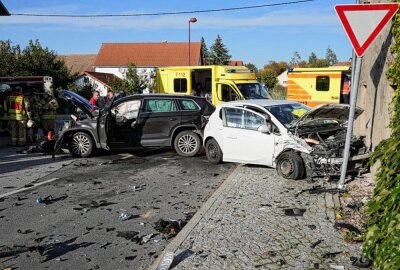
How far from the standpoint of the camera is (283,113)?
9523mm

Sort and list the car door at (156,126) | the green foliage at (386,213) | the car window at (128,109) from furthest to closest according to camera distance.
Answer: the car window at (128,109) → the car door at (156,126) → the green foliage at (386,213)

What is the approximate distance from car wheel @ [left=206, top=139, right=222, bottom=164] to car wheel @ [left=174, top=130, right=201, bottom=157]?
48.4 inches

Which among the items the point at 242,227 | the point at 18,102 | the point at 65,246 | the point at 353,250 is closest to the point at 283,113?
the point at 242,227

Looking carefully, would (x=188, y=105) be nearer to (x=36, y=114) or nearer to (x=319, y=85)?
(x=36, y=114)

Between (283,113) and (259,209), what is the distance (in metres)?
3.50

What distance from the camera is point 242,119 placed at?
32.2ft

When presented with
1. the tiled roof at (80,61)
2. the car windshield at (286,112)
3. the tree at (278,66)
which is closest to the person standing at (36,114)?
the car windshield at (286,112)

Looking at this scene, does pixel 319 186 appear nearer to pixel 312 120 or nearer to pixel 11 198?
pixel 312 120

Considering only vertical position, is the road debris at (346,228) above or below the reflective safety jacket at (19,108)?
below

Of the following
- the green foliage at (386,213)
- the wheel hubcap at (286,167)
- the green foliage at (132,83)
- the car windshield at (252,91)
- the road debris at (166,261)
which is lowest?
the road debris at (166,261)

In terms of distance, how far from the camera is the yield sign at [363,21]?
20.4 feet

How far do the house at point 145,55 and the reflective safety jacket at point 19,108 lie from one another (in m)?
49.6

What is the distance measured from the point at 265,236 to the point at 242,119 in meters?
4.74

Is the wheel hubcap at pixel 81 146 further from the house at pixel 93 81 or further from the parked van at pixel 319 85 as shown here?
the house at pixel 93 81
